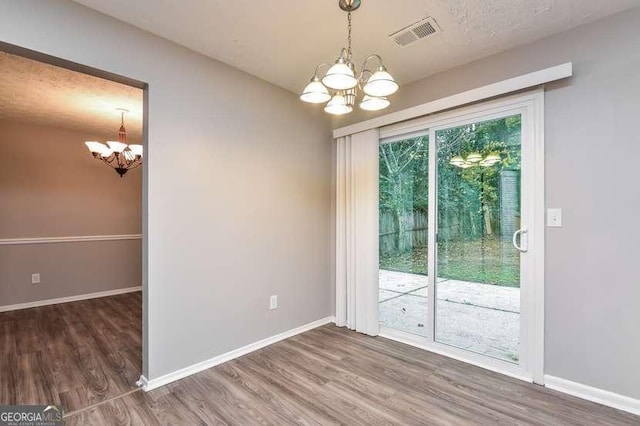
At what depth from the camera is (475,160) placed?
2.71 m

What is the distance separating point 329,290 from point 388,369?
51.3 inches

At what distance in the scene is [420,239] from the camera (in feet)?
10.1

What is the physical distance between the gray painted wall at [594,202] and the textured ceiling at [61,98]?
374cm

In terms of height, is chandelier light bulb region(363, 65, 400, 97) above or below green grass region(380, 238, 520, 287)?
above

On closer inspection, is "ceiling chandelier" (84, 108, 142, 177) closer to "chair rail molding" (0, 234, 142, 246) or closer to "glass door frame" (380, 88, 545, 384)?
"chair rail molding" (0, 234, 142, 246)

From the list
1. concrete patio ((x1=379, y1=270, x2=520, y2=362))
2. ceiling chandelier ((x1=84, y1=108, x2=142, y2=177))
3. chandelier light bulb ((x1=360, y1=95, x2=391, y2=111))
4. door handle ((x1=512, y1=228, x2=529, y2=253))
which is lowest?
concrete patio ((x1=379, y1=270, x2=520, y2=362))

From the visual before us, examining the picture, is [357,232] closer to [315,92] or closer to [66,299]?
[315,92]

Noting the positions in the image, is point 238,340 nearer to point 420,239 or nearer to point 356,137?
point 420,239

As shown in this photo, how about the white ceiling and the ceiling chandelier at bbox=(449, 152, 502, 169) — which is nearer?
the white ceiling

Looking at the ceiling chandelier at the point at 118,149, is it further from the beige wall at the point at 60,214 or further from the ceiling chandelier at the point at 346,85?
the ceiling chandelier at the point at 346,85

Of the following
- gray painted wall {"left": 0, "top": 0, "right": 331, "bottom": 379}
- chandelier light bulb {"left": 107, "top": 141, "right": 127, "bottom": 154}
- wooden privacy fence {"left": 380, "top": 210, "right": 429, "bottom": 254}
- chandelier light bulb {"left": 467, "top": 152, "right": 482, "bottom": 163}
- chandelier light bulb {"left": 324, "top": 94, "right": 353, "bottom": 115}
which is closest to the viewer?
chandelier light bulb {"left": 324, "top": 94, "right": 353, "bottom": 115}

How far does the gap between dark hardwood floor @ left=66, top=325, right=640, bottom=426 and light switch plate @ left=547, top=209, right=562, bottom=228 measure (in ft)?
3.89

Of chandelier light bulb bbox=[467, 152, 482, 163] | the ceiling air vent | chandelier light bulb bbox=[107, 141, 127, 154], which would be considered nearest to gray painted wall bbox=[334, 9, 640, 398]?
chandelier light bulb bbox=[467, 152, 482, 163]

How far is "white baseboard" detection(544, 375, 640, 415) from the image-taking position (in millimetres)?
1961
